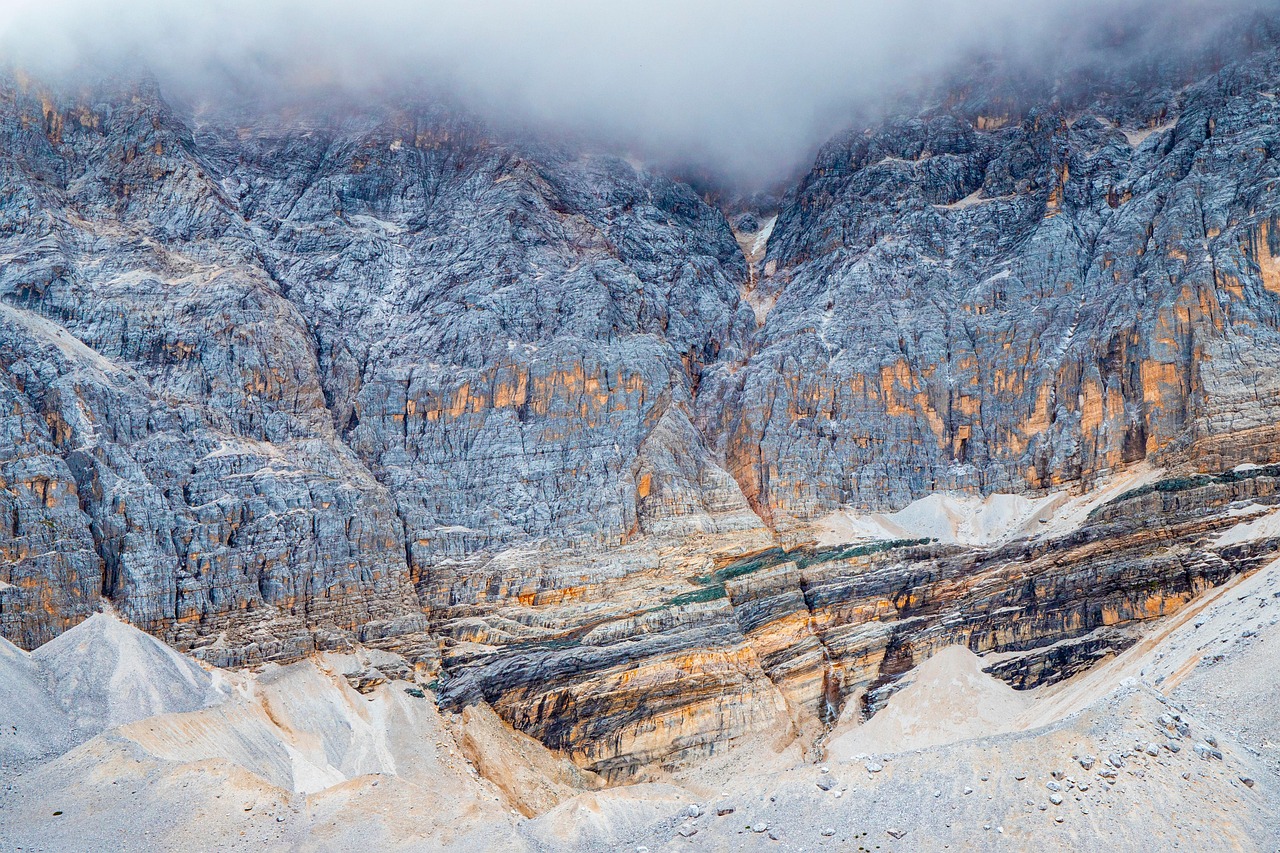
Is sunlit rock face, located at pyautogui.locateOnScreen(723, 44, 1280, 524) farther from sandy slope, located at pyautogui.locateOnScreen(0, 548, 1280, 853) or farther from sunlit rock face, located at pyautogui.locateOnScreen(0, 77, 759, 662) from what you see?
sandy slope, located at pyautogui.locateOnScreen(0, 548, 1280, 853)

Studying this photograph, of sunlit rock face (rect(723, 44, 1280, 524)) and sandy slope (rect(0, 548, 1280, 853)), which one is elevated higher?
sunlit rock face (rect(723, 44, 1280, 524))

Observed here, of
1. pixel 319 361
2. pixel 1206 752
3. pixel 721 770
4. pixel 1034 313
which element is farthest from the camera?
pixel 319 361

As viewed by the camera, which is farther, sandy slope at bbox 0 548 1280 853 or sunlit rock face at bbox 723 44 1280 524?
sunlit rock face at bbox 723 44 1280 524

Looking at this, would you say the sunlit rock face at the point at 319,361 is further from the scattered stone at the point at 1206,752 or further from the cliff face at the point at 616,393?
the scattered stone at the point at 1206,752

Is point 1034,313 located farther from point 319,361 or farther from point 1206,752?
point 319,361

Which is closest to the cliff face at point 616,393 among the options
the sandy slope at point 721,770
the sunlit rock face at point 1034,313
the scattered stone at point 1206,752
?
the sunlit rock face at point 1034,313

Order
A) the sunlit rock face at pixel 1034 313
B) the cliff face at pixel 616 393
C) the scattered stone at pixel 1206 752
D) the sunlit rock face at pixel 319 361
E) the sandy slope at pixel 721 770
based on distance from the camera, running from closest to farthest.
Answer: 1. the sandy slope at pixel 721 770
2. the scattered stone at pixel 1206 752
3. the cliff face at pixel 616 393
4. the sunlit rock face at pixel 319 361
5. the sunlit rock face at pixel 1034 313

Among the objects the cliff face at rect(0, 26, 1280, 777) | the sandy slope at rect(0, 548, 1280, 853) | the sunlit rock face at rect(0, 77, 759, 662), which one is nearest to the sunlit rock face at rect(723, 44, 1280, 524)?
the cliff face at rect(0, 26, 1280, 777)

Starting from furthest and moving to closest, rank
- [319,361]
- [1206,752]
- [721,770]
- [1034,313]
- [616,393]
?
[319,361] < [1034,313] < [616,393] < [721,770] < [1206,752]

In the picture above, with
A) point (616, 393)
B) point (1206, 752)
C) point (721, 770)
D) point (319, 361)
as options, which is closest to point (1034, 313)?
point (616, 393)
